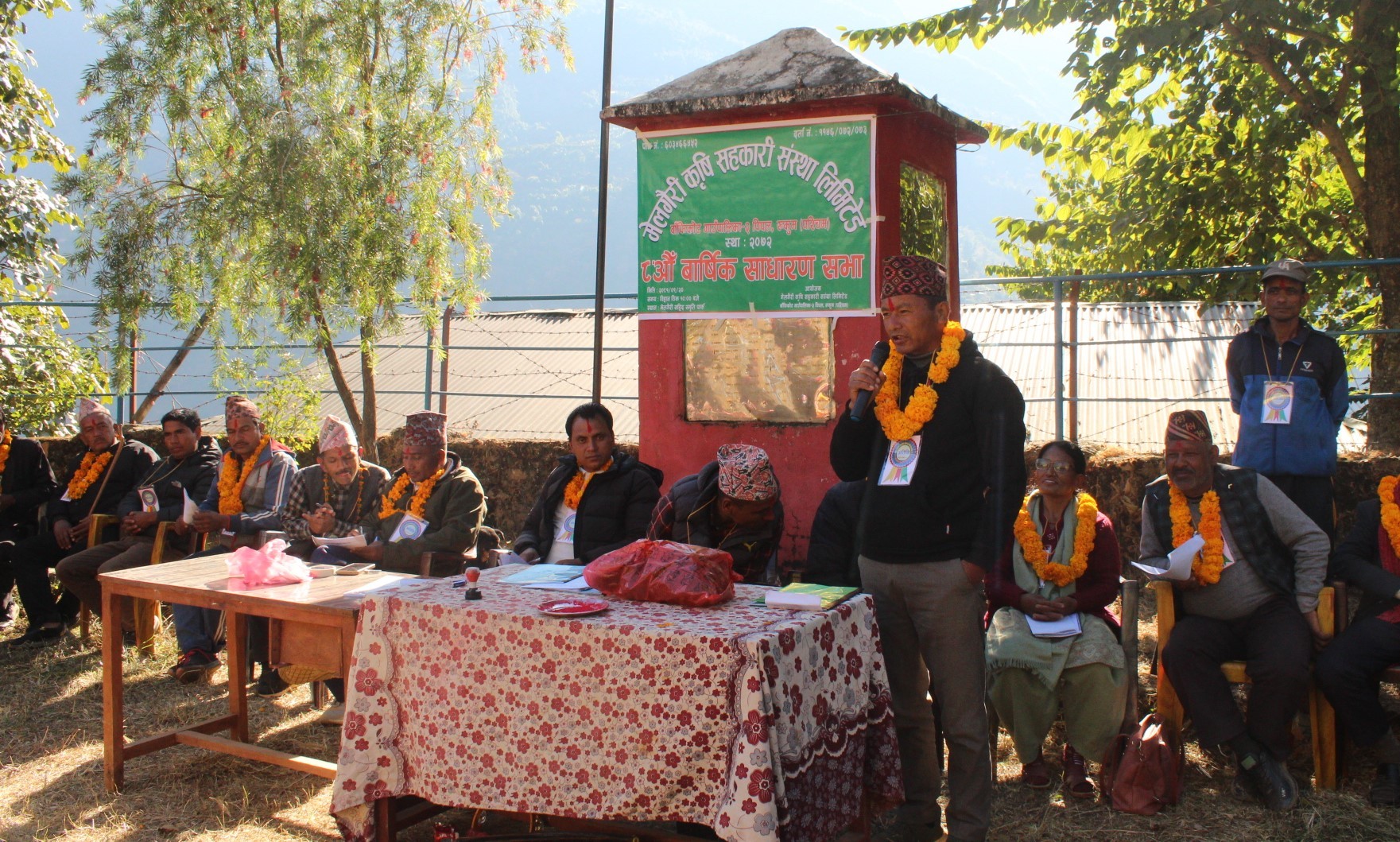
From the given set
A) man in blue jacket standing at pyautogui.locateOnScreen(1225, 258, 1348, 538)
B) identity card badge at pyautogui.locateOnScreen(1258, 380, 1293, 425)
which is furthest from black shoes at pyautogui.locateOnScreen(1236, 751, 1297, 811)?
identity card badge at pyautogui.locateOnScreen(1258, 380, 1293, 425)

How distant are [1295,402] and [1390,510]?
2.60 ft

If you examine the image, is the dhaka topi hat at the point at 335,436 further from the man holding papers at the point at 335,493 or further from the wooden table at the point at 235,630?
the wooden table at the point at 235,630

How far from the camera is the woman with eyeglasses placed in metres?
4.43

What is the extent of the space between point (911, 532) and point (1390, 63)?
544 cm

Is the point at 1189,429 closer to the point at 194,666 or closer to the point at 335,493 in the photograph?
the point at 335,493

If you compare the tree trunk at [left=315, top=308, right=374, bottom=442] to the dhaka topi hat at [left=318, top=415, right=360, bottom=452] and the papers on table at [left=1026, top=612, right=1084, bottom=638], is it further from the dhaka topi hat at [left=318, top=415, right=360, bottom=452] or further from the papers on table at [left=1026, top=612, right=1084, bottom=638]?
the papers on table at [left=1026, top=612, right=1084, bottom=638]

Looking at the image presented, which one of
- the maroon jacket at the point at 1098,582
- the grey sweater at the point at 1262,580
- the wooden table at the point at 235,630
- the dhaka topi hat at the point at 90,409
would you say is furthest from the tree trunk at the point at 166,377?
the grey sweater at the point at 1262,580

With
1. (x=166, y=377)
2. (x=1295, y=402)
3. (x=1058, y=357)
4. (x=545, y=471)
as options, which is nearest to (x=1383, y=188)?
(x=1058, y=357)

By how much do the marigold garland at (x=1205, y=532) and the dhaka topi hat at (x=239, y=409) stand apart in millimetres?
5095

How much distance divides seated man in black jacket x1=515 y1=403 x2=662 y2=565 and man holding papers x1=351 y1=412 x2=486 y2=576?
1.18 feet

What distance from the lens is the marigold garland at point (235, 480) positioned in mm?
6648

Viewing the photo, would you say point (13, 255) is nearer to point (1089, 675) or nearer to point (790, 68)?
point (790, 68)

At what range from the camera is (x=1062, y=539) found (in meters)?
4.74

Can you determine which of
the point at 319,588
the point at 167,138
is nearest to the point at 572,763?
the point at 319,588
